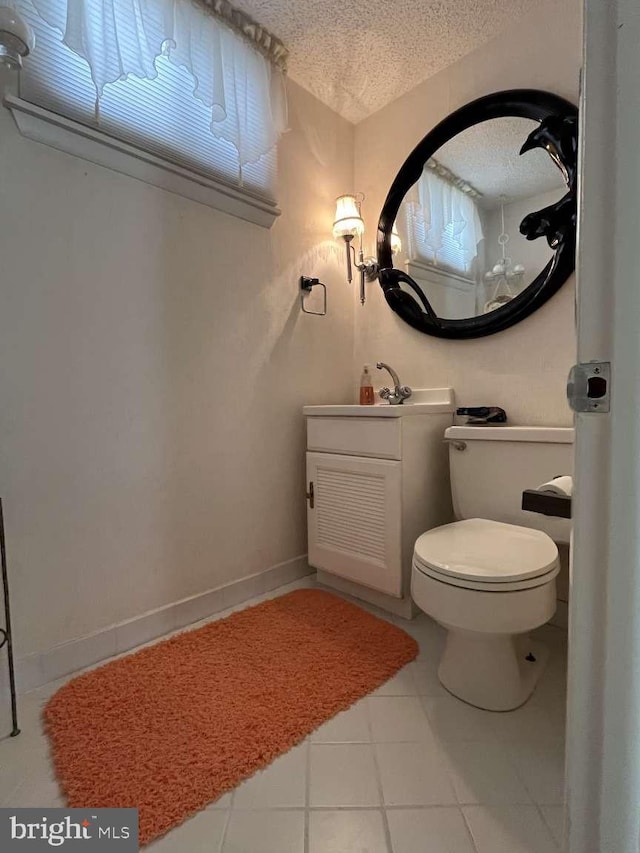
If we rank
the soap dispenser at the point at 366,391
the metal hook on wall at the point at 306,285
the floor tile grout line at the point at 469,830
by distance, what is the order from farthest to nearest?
the soap dispenser at the point at 366,391 → the metal hook on wall at the point at 306,285 → the floor tile grout line at the point at 469,830

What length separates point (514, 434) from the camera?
1.33 m

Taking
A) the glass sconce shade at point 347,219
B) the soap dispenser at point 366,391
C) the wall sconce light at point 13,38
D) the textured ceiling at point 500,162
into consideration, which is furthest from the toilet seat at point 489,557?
the wall sconce light at point 13,38

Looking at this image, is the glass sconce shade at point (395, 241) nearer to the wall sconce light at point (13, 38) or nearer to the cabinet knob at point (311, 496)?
the cabinet knob at point (311, 496)

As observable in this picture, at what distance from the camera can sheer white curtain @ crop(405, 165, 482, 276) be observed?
1.68 metres

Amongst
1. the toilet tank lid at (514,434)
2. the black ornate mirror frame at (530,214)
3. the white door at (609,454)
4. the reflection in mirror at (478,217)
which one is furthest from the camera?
the reflection in mirror at (478,217)

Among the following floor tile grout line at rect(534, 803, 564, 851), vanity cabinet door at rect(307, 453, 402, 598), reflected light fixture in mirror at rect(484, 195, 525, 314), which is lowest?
floor tile grout line at rect(534, 803, 564, 851)

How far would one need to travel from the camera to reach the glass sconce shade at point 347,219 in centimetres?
182

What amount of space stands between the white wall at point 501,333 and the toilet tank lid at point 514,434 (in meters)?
0.22

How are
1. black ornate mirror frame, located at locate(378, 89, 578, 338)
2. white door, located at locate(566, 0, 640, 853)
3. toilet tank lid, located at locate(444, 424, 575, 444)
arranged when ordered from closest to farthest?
white door, located at locate(566, 0, 640, 853)
toilet tank lid, located at locate(444, 424, 575, 444)
black ornate mirror frame, located at locate(378, 89, 578, 338)

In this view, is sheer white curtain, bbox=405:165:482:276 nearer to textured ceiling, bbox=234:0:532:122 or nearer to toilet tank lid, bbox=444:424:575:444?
textured ceiling, bbox=234:0:532:122

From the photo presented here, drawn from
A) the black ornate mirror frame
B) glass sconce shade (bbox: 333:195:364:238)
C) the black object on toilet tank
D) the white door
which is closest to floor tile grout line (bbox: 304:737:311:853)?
the white door

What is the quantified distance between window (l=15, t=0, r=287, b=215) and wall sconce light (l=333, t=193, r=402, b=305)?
0.34 m

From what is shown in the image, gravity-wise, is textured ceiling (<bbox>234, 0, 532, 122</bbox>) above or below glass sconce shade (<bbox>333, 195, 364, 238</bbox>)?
Result: above

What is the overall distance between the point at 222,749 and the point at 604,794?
32.3 inches
